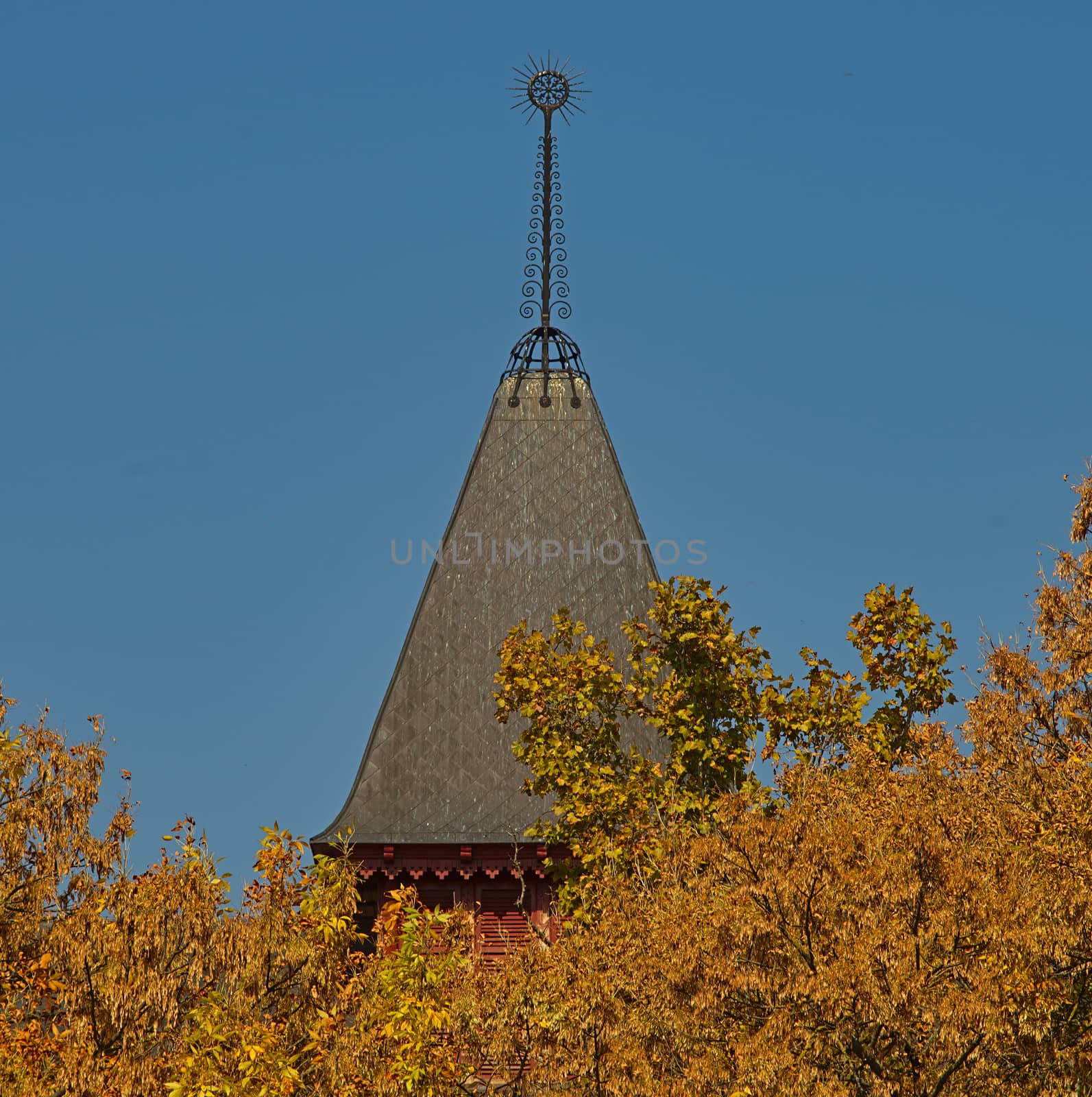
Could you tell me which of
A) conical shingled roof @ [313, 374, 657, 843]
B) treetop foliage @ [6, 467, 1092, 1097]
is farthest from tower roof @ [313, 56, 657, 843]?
treetop foliage @ [6, 467, 1092, 1097]

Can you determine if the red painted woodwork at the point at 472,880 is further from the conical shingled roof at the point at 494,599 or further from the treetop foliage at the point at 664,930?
the treetop foliage at the point at 664,930

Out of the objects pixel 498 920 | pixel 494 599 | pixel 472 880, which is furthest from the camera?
pixel 494 599

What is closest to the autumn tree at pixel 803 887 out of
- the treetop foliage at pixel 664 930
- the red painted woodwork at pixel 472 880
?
the treetop foliage at pixel 664 930

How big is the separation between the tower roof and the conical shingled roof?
29 mm

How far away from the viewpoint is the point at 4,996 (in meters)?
20.3

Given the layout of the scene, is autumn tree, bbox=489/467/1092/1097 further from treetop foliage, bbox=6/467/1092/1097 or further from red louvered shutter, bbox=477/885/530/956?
red louvered shutter, bbox=477/885/530/956

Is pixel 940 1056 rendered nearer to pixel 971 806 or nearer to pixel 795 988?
pixel 795 988

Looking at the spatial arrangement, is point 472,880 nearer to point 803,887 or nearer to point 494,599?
point 494,599

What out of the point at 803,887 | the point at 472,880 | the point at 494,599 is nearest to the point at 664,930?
the point at 803,887

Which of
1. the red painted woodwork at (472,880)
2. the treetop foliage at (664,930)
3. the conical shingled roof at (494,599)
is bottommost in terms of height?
the treetop foliage at (664,930)

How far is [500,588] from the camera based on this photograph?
35625mm

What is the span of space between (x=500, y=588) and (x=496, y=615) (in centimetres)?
62

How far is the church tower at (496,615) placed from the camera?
31.6 m

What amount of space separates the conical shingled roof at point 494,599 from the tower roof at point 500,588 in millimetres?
29
